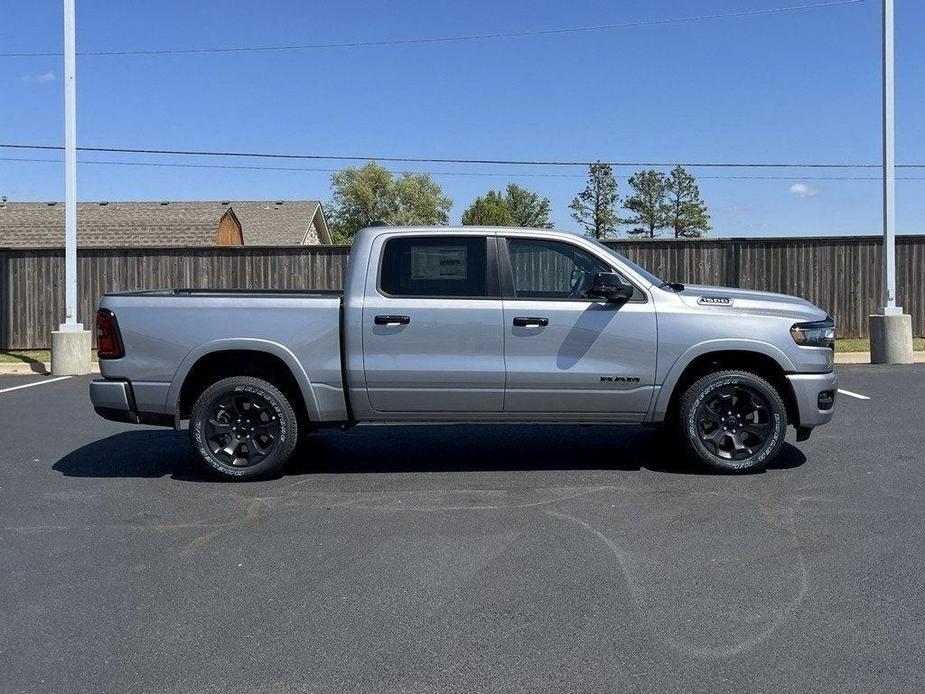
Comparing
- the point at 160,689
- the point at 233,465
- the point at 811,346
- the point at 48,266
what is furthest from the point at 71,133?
the point at 160,689

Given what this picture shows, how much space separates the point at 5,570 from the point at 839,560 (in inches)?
176

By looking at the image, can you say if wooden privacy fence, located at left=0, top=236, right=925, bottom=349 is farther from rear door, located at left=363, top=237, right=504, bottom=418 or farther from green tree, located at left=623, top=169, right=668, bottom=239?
green tree, located at left=623, top=169, right=668, bottom=239

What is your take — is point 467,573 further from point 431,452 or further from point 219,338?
point 431,452

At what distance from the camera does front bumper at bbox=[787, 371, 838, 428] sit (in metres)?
6.86

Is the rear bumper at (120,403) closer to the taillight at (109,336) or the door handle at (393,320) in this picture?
the taillight at (109,336)

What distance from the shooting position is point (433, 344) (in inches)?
267

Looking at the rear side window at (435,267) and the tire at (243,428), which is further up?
the rear side window at (435,267)

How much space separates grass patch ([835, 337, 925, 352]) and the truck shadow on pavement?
30.8 feet

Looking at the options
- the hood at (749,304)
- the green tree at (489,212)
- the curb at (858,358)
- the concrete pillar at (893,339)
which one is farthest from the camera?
the green tree at (489,212)

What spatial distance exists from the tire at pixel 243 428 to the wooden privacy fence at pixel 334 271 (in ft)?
37.5

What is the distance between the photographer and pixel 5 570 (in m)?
4.94

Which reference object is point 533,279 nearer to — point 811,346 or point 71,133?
point 811,346

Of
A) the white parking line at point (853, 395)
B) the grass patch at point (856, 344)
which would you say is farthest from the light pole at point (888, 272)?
the white parking line at point (853, 395)

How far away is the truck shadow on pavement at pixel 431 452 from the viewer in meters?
7.36
